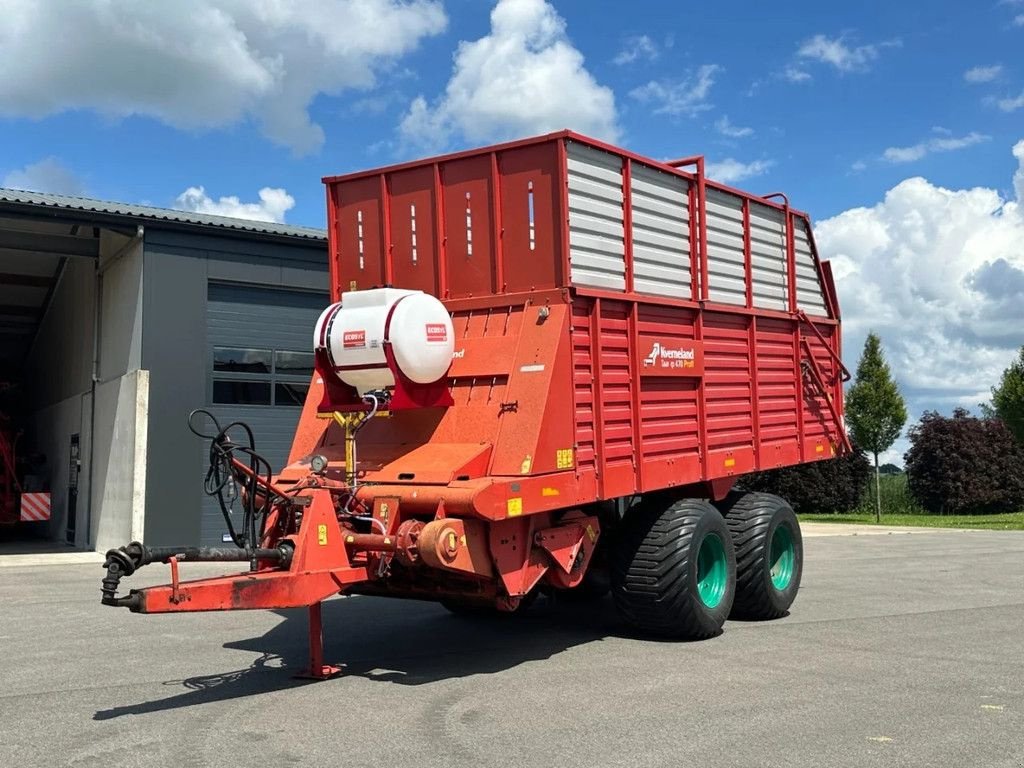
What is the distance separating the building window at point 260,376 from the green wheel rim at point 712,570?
943 cm

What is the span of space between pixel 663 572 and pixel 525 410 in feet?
5.87

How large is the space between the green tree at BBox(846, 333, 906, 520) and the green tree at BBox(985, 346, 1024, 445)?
145 inches

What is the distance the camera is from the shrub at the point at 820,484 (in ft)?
93.8

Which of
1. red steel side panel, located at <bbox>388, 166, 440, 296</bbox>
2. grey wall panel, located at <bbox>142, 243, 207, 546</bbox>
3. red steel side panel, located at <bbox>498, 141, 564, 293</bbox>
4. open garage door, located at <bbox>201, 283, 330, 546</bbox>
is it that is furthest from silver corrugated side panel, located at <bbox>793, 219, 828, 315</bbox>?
grey wall panel, located at <bbox>142, 243, 207, 546</bbox>

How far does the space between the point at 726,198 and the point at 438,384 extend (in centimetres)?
355

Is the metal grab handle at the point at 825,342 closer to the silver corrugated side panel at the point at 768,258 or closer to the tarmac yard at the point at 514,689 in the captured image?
the silver corrugated side panel at the point at 768,258

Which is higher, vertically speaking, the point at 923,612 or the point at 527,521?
the point at 527,521

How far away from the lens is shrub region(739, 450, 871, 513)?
1126 inches

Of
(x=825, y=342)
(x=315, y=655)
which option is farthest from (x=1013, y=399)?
(x=315, y=655)

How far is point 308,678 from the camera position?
21.8ft

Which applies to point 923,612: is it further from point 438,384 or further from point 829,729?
point 438,384

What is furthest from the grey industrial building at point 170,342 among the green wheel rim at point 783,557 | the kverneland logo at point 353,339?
the kverneland logo at point 353,339

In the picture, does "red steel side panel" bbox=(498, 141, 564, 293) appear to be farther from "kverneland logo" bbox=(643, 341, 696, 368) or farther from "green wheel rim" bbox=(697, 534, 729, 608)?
"green wheel rim" bbox=(697, 534, 729, 608)

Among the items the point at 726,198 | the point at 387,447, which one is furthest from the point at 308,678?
the point at 726,198
